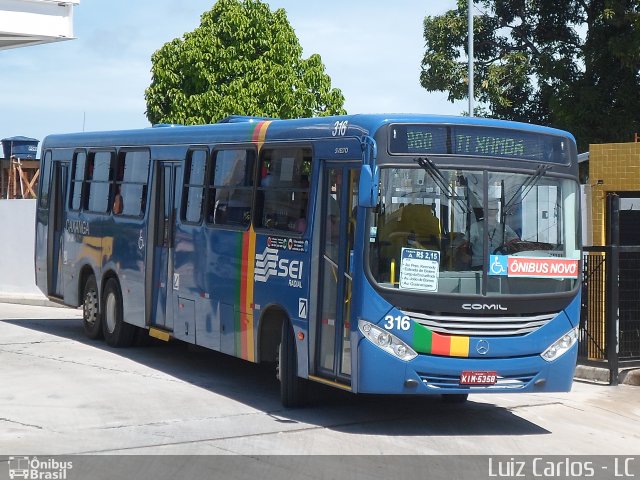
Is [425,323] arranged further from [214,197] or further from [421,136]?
[214,197]

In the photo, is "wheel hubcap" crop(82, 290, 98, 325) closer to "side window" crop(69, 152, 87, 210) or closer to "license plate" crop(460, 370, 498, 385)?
"side window" crop(69, 152, 87, 210)

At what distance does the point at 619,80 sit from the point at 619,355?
22.4 m

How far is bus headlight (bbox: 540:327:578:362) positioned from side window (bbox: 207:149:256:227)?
368 centimetres

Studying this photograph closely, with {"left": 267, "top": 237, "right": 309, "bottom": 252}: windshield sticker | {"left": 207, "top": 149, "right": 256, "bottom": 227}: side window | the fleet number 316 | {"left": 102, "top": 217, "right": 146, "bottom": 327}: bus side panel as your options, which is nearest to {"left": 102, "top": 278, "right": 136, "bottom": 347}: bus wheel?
{"left": 102, "top": 217, "right": 146, "bottom": 327}: bus side panel

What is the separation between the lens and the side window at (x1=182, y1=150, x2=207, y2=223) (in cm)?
1448

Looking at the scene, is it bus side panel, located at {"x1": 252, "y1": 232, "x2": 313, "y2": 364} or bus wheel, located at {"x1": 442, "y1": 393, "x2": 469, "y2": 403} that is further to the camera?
bus wheel, located at {"x1": 442, "y1": 393, "x2": 469, "y2": 403}

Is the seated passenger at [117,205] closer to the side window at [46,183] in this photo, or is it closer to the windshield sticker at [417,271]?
the side window at [46,183]

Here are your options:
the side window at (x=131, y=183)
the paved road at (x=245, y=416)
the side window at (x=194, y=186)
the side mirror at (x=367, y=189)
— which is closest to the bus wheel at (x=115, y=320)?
the paved road at (x=245, y=416)

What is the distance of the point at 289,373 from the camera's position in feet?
39.7

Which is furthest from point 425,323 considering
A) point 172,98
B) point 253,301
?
point 172,98

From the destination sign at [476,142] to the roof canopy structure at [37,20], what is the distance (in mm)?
13466

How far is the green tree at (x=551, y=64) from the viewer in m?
35.2
